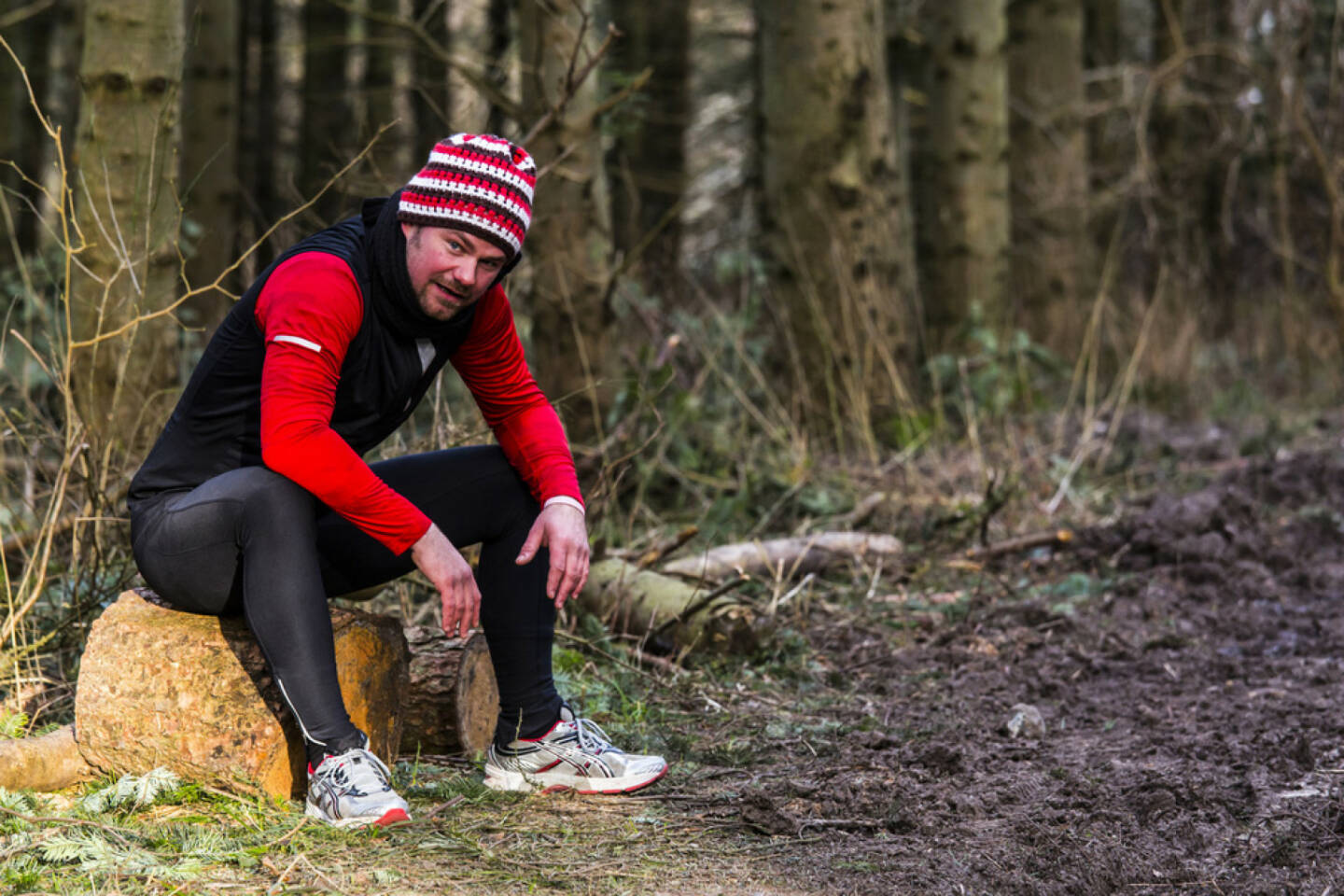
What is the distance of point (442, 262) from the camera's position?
3.01 meters

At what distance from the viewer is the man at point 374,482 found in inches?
114

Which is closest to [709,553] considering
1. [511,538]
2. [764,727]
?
[764,727]

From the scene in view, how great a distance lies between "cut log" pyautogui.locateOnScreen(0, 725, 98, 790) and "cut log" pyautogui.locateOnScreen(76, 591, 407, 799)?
0.11 ft

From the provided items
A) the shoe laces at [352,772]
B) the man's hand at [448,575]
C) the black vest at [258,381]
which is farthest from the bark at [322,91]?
the shoe laces at [352,772]

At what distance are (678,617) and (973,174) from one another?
5.25 meters

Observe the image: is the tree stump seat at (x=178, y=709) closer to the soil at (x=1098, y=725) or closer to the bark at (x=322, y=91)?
the soil at (x=1098, y=725)

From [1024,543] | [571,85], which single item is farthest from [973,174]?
[571,85]

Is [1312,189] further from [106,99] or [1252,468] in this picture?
[106,99]

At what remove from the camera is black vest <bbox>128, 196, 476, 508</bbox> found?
120 inches

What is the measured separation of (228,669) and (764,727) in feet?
5.19

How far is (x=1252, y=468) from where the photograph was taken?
6441 millimetres

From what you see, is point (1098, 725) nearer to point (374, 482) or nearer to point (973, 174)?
point (374, 482)

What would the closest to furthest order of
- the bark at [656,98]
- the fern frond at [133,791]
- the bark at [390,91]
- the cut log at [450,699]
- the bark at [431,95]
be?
the fern frond at [133,791] < the cut log at [450,699] < the bark at [390,91] < the bark at [431,95] < the bark at [656,98]

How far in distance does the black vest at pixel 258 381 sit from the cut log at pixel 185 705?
0.34 m
